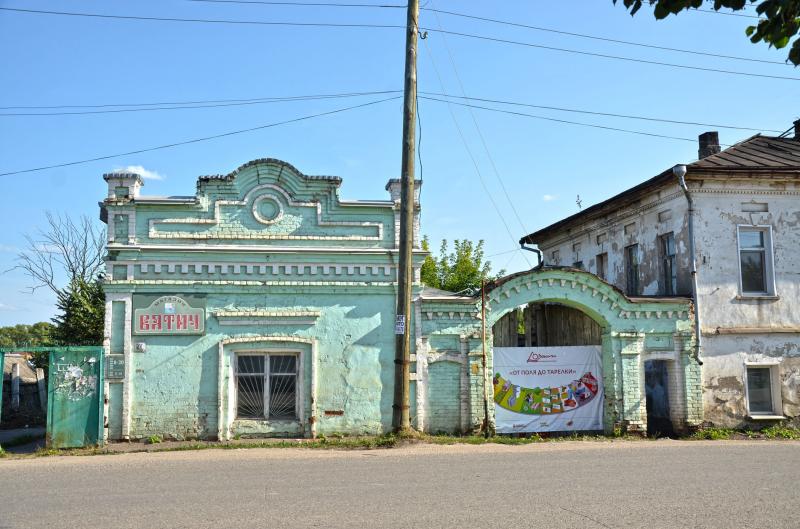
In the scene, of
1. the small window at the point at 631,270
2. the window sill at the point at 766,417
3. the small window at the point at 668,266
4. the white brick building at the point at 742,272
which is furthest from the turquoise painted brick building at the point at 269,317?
the window sill at the point at 766,417

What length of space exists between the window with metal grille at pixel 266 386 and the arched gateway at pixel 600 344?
2.66 metres

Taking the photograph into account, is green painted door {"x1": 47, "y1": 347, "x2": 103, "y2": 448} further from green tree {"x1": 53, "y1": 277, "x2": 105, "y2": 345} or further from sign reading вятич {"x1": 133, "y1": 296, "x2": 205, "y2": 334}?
green tree {"x1": 53, "y1": 277, "x2": 105, "y2": 345}

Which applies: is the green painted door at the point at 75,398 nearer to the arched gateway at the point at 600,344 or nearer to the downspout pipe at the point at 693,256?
the arched gateway at the point at 600,344

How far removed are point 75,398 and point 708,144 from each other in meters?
17.1

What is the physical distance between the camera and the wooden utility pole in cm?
1416

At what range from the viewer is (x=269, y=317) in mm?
15133

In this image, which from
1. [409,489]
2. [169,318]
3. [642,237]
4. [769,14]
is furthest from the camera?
[642,237]

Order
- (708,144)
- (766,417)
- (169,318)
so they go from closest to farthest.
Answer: (169,318) < (766,417) < (708,144)

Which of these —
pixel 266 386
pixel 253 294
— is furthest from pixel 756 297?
pixel 253 294

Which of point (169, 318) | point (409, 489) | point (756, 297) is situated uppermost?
point (756, 297)

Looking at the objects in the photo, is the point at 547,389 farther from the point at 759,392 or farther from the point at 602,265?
the point at 602,265

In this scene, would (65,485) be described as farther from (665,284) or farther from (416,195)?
(665,284)

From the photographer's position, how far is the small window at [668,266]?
727 inches

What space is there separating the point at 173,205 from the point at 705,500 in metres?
11.2
